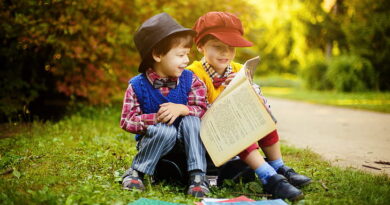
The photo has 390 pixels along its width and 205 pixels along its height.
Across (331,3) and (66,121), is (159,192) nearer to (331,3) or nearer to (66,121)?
(66,121)

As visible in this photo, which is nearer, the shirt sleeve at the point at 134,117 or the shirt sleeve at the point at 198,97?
the shirt sleeve at the point at 134,117

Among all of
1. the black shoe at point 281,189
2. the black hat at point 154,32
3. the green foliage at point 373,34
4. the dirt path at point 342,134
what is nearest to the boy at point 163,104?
the black hat at point 154,32

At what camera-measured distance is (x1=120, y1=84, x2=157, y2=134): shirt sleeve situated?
101 inches

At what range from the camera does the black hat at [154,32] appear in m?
2.54

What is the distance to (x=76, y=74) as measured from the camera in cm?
601

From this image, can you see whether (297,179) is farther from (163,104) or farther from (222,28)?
(222,28)

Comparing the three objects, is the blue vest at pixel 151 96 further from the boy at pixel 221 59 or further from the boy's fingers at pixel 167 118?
the boy at pixel 221 59

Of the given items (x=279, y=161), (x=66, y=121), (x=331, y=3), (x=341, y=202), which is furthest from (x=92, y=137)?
→ (x=331, y=3)

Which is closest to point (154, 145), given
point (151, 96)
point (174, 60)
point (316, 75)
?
point (151, 96)

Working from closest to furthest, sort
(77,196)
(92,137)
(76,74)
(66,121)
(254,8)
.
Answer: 1. (77,196)
2. (92,137)
3. (66,121)
4. (76,74)
5. (254,8)

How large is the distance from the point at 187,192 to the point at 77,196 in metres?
0.70

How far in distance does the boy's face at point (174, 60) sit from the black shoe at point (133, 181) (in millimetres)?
710

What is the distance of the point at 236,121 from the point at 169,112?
440mm

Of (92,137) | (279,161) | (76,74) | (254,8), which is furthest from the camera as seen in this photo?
(254,8)
